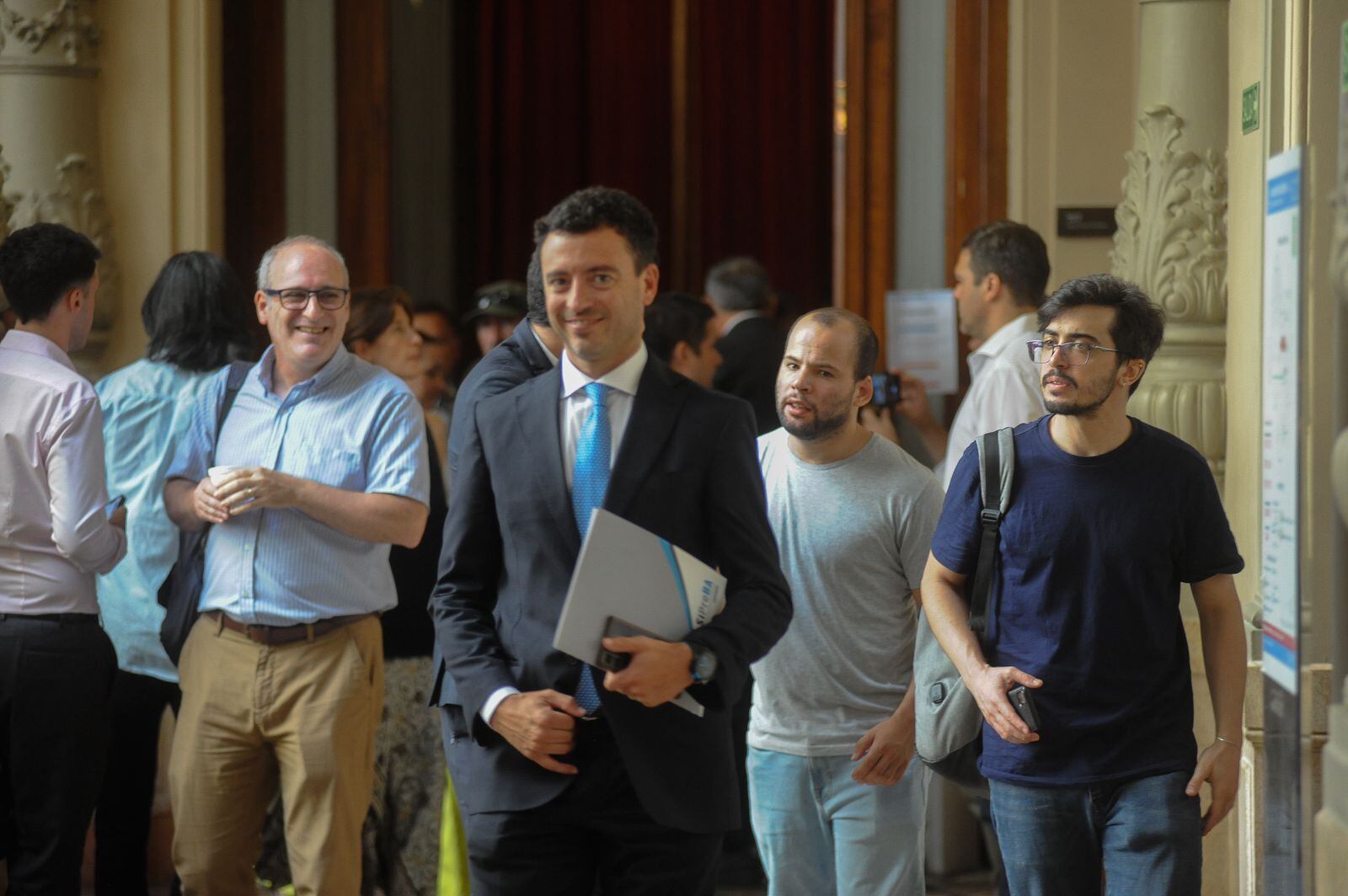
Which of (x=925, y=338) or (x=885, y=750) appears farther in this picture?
(x=925, y=338)

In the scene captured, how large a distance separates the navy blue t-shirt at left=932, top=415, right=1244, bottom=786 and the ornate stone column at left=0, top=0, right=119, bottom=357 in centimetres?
356

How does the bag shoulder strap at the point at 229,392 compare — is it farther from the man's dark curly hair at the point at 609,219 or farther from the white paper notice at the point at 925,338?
the white paper notice at the point at 925,338

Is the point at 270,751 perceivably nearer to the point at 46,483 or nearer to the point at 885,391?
the point at 46,483

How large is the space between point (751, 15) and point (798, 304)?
162 centimetres

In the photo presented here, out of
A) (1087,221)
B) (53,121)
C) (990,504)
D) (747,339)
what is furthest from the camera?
(747,339)

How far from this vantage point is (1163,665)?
291 cm

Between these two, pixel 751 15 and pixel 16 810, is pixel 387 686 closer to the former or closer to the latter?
pixel 16 810

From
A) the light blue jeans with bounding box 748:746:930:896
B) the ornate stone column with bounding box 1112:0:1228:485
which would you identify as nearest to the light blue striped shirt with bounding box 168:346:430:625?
the light blue jeans with bounding box 748:746:930:896

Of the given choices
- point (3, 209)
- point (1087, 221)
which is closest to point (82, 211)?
point (3, 209)

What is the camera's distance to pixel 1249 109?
3.77m

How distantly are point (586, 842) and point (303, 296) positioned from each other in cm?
167

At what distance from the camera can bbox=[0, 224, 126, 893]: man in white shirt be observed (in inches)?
143

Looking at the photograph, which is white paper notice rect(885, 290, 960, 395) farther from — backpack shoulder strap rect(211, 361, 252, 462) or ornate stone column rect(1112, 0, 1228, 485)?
backpack shoulder strap rect(211, 361, 252, 462)

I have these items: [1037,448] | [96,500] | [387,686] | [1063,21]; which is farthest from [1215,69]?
[96,500]
